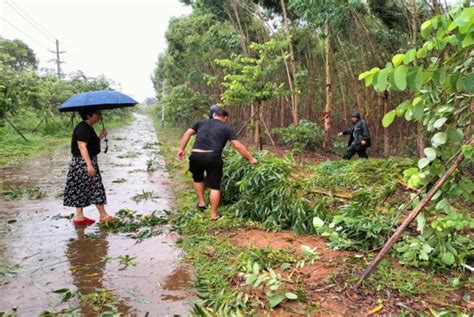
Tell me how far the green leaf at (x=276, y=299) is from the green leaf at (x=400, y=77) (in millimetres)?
2006

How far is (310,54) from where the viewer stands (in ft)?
43.0

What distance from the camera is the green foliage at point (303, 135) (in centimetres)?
1149

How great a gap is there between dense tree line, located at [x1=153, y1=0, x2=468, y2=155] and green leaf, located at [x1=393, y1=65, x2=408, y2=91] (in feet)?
17.5

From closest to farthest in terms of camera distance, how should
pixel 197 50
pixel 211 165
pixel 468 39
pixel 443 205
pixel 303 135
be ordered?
pixel 468 39
pixel 443 205
pixel 211 165
pixel 303 135
pixel 197 50

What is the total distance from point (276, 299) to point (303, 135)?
29.4ft

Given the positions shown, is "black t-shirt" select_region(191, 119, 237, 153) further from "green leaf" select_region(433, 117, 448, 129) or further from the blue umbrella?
"green leaf" select_region(433, 117, 448, 129)

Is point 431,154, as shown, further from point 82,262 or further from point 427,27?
point 82,262

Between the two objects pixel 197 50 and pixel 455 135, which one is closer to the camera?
pixel 455 135

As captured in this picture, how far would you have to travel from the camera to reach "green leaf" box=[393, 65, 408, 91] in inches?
62.9

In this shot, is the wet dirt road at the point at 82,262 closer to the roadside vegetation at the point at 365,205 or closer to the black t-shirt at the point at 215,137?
the roadside vegetation at the point at 365,205

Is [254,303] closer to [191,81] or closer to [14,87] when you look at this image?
[14,87]

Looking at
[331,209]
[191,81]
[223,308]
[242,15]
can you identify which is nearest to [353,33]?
[242,15]

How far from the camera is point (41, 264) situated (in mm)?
3969

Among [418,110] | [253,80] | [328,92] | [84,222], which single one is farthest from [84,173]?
[328,92]
